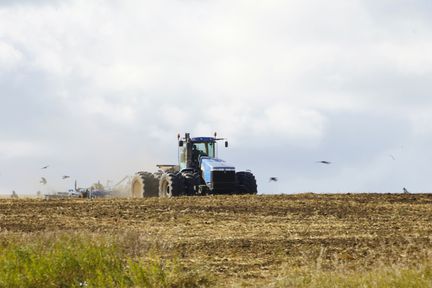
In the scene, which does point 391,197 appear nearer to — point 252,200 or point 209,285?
point 252,200

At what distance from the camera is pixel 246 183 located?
36.9m

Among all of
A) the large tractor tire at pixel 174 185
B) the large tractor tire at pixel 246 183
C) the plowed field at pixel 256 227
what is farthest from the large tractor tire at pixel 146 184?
the plowed field at pixel 256 227

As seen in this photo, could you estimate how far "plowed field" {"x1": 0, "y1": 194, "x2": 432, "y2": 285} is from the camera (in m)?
15.0

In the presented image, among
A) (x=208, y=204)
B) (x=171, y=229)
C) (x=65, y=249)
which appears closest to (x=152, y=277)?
(x=65, y=249)

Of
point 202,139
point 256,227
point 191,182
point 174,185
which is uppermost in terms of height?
point 202,139

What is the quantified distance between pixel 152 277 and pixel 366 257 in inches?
188

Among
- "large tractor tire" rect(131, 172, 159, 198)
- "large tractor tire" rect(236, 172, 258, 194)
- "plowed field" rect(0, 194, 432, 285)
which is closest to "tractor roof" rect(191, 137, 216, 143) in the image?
"large tractor tire" rect(236, 172, 258, 194)

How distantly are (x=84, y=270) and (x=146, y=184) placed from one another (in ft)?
83.9

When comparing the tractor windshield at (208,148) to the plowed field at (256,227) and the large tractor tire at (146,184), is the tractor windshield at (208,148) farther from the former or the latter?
the plowed field at (256,227)

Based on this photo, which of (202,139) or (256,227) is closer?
(256,227)

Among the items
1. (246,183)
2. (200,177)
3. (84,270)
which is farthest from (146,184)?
(84,270)

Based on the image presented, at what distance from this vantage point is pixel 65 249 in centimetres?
1357

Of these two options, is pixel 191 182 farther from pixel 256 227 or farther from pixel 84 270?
pixel 84 270

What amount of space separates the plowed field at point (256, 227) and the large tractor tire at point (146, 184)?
776cm
